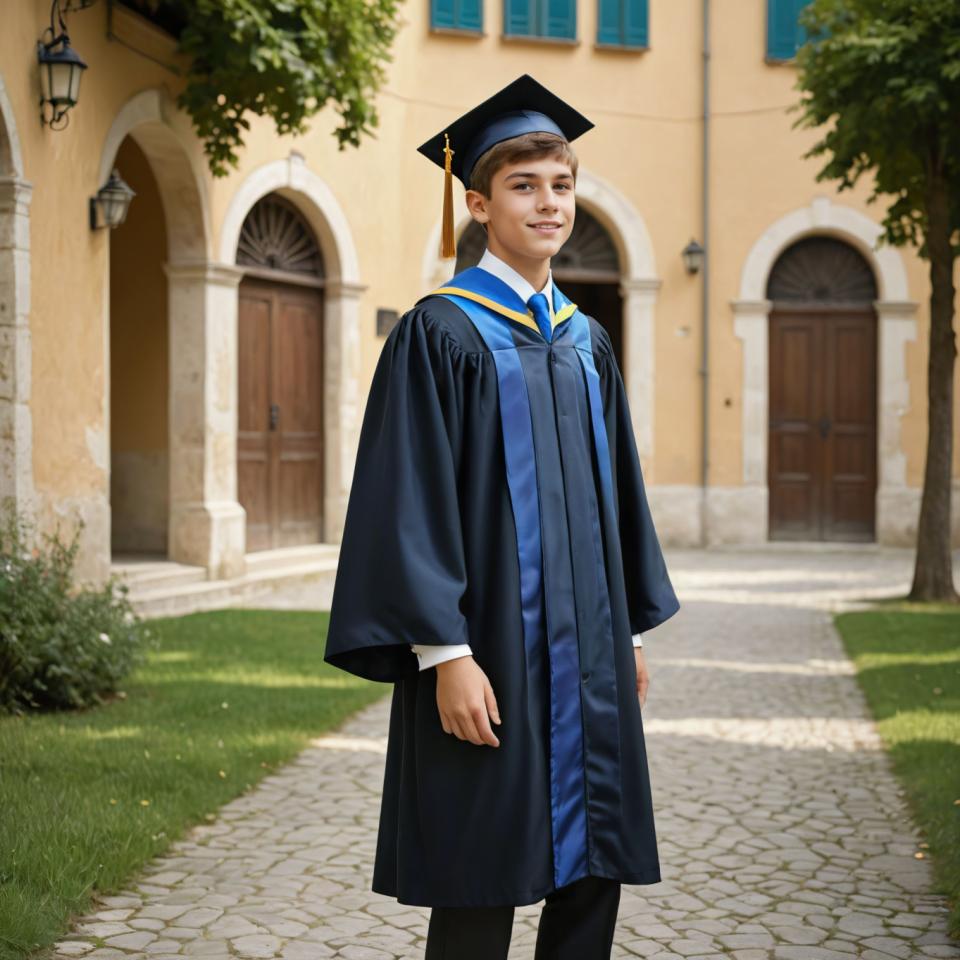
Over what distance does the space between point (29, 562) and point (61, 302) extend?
310 centimetres

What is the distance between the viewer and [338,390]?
48.0 ft

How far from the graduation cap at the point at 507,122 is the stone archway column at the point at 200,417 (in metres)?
9.40

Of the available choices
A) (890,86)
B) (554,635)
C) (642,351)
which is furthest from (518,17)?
(554,635)

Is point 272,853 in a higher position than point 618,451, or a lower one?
lower

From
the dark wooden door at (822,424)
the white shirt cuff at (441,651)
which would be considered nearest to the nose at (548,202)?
the white shirt cuff at (441,651)

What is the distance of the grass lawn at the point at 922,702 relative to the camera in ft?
15.5

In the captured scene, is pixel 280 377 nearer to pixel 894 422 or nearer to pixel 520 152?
pixel 894 422

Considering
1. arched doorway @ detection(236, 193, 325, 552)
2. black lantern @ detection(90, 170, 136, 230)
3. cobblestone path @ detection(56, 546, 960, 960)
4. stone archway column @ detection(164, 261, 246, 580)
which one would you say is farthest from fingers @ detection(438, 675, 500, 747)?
arched doorway @ detection(236, 193, 325, 552)

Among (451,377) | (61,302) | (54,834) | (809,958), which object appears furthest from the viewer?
(61,302)

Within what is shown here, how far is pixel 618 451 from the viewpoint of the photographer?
9.70 feet

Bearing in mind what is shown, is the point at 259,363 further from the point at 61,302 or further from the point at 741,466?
the point at 741,466

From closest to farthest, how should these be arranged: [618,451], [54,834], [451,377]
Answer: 1. [451,377]
2. [618,451]
3. [54,834]

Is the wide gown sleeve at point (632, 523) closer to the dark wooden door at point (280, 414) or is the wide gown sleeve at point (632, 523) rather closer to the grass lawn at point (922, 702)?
the grass lawn at point (922, 702)

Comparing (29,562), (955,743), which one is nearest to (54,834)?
(29,562)
